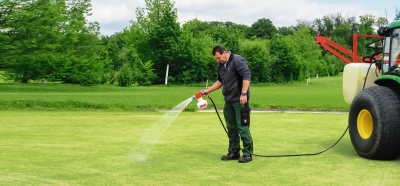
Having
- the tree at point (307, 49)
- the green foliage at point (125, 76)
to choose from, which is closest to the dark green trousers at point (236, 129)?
the green foliage at point (125, 76)

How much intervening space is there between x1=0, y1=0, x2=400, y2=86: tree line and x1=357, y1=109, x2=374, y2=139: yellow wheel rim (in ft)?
37.1

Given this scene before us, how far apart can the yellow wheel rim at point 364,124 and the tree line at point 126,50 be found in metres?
11.3

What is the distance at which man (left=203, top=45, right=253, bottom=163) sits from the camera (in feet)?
25.1

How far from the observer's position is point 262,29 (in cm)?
11494

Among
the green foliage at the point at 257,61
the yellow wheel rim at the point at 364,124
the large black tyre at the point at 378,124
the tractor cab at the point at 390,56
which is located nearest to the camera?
the large black tyre at the point at 378,124

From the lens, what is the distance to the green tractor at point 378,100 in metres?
7.49

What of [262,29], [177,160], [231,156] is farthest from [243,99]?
[262,29]

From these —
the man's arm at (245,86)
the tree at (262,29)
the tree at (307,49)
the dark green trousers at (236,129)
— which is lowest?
the dark green trousers at (236,129)

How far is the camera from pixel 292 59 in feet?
208

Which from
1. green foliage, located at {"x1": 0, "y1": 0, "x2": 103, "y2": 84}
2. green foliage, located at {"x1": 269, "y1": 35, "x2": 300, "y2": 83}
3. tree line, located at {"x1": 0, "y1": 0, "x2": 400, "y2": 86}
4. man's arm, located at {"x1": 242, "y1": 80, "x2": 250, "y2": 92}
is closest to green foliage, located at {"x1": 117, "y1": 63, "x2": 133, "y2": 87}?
tree line, located at {"x1": 0, "y1": 0, "x2": 400, "y2": 86}

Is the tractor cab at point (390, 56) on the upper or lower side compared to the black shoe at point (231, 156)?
upper

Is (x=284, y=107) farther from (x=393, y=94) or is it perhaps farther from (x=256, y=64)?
(x=256, y=64)

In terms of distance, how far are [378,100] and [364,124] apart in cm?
73

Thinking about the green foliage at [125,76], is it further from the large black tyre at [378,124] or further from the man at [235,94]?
the large black tyre at [378,124]
